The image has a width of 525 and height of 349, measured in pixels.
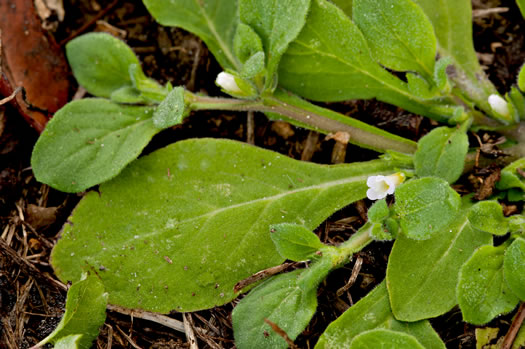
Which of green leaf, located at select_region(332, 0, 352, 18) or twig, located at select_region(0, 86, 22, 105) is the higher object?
green leaf, located at select_region(332, 0, 352, 18)

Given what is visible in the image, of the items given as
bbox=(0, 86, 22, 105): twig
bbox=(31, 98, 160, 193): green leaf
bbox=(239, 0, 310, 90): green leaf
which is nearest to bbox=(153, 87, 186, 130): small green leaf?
bbox=(31, 98, 160, 193): green leaf

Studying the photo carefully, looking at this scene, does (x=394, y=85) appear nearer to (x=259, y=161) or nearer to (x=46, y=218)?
(x=259, y=161)

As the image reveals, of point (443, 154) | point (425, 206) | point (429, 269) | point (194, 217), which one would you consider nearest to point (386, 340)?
point (429, 269)

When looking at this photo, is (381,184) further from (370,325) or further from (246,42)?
(246,42)

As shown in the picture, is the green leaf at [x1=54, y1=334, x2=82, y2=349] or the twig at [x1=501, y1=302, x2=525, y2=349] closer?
the green leaf at [x1=54, y1=334, x2=82, y2=349]

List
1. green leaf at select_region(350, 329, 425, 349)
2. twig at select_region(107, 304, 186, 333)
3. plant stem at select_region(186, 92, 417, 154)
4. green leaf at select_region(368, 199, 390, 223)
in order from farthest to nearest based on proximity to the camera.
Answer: plant stem at select_region(186, 92, 417, 154), twig at select_region(107, 304, 186, 333), green leaf at select_region(368, 199, 390, 223), green leaf at select_region(350, 329, 425, 349)

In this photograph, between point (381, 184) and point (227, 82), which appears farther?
point (227, 82)

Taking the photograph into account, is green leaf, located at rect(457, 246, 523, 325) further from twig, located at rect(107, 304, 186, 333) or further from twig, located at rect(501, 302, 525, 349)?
twig, located at rect(107, 304, 186, 333)
